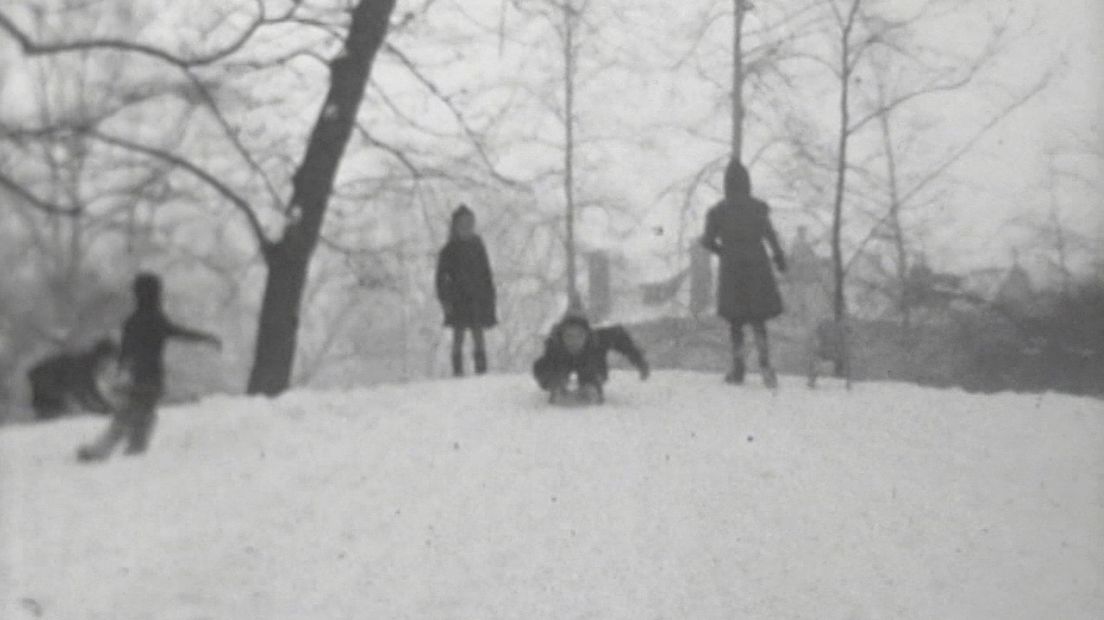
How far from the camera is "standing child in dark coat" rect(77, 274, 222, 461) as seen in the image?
679 centimetres

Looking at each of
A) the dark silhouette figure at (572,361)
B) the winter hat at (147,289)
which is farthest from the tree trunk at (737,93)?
the winter hat at (147,289)

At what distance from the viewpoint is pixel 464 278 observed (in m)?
10.6

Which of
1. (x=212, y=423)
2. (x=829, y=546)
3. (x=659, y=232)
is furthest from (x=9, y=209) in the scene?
(x=659, y=232)

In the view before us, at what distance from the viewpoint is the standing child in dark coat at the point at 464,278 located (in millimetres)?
10547

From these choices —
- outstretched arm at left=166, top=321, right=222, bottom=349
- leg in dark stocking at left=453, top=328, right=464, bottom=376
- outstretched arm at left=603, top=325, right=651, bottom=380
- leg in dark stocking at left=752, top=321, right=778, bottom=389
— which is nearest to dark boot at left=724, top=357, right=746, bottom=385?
leg in dark stocking at left=752, top=321, right=778, bottom=389

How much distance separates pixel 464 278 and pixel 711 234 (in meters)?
2.38

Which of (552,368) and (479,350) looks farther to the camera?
(479,350)

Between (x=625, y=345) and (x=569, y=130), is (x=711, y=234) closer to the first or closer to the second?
(x=625, y=345)

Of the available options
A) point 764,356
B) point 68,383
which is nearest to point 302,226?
point 68,383

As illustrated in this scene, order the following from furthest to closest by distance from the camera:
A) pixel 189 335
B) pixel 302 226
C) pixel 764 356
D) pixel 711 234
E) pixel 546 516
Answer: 1. pixel 711 234
2. pixel 764 356
3. pixel 302 226
4. pixel 189 335
5. pixel 546 516

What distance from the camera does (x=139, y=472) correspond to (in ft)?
21.3

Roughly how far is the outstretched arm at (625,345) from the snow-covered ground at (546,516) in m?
0.87

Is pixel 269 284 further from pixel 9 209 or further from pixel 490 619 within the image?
pixel 490 619

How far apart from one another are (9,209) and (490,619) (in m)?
4.58
